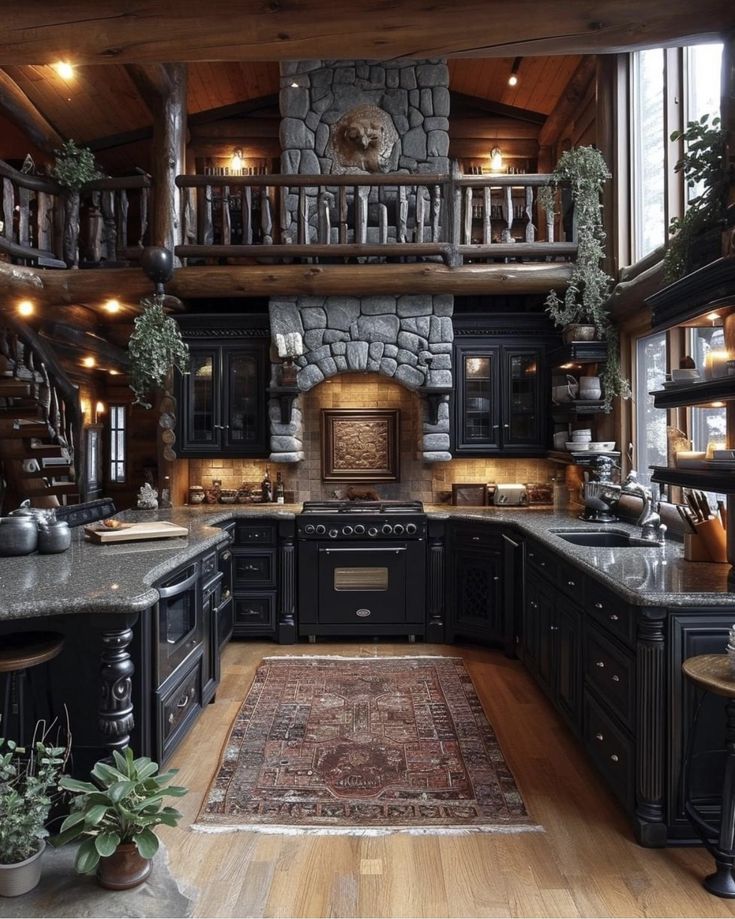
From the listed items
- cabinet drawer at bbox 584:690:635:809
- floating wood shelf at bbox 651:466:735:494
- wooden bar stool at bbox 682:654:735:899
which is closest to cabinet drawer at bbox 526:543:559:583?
cabinet drawer at bbox 584:690:635:809

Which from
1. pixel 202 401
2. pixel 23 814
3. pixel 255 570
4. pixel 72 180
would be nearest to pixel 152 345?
pixel 202 401

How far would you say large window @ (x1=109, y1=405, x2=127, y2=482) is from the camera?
10.6 metres

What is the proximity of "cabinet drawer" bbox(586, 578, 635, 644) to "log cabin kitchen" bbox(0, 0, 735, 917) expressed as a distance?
0.09ft

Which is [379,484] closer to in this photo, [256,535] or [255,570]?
[256,535]

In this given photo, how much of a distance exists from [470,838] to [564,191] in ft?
16.2

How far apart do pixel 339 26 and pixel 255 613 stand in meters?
4.03

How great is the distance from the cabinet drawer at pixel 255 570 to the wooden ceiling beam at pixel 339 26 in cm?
347

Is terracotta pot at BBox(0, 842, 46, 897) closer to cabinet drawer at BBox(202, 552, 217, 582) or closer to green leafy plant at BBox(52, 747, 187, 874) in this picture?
green leafy plant at BBox(52, 747, 187, 874)

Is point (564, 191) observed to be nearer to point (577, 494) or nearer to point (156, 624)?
point (577, 494)

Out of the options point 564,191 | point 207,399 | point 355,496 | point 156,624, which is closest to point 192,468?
point 207,399

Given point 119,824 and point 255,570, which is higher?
point 255,570

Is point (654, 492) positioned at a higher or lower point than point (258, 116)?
lower

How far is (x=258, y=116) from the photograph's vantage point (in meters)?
7.11

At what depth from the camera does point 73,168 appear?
5555 millimetres
